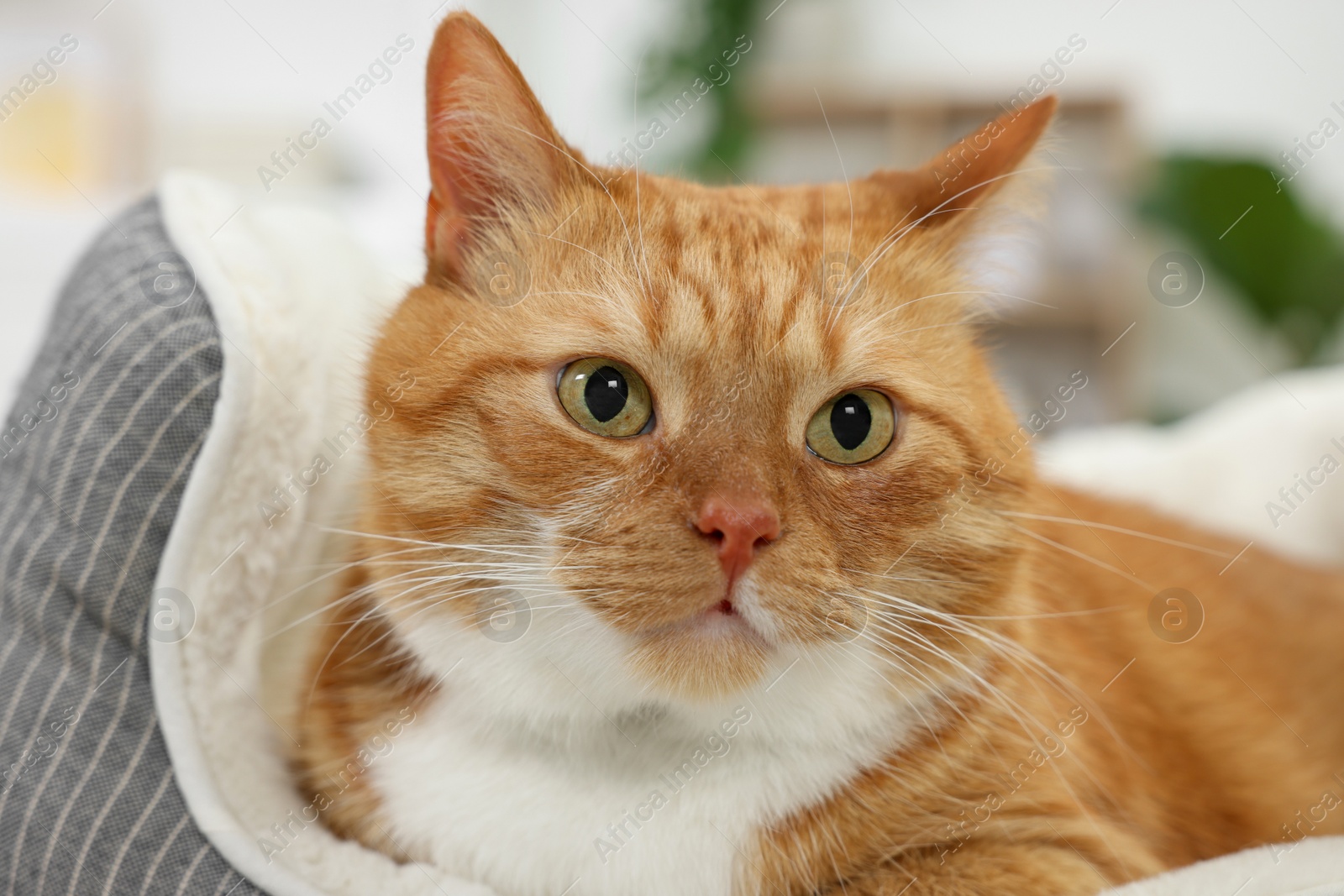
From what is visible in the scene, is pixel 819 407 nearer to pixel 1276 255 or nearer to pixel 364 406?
pixel 364 406

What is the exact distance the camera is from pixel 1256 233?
3.45 metres

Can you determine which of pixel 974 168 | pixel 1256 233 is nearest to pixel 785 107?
pixel 1256 233

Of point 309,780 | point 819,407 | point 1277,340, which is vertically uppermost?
point 1277,340

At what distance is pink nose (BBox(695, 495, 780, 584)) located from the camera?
969 mm

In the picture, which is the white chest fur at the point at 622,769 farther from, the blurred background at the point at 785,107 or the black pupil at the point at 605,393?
the blurred background at the point at 785,107

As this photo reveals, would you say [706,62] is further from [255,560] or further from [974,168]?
[255,560]

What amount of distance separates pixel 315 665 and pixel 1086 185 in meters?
4.65

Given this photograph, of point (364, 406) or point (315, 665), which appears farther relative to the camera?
point (315, 665)

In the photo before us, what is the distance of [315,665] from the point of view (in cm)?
139

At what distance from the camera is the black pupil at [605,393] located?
3.60 feet

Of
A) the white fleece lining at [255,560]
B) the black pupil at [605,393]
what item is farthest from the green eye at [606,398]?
the white fleece lining at [255,560]

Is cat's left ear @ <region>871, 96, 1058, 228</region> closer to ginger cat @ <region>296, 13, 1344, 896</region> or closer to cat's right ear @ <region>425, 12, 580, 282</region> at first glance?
ginger cat @ <region>296, 13, 1344, 896</region>

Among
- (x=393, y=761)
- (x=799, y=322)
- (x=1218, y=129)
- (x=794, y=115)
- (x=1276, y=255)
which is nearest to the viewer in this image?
(x=799, y=322)

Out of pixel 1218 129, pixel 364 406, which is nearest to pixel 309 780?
pixel 364 406
